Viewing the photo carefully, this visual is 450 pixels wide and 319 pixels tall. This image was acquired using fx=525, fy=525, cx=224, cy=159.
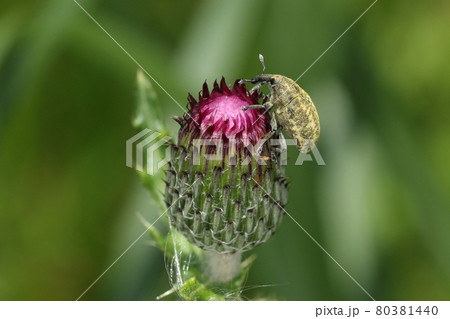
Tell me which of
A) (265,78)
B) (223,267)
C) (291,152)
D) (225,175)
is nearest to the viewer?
(225,175)

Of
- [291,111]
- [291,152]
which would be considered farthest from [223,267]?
[291,152]

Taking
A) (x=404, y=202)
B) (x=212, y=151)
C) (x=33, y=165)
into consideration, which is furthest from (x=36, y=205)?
(x=404, y=202)

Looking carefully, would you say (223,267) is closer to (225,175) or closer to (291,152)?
(225,175)

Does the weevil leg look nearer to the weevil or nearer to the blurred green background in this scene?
the weevil

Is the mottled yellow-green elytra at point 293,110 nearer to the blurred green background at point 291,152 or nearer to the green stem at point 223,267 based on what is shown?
the green stem at point 223,267

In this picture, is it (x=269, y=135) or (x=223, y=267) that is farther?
(x=223, y=267)

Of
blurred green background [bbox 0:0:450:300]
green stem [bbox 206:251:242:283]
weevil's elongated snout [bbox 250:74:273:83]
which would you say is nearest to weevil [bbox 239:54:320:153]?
weevil's elongated snout [bbox 250:74:273:83]
